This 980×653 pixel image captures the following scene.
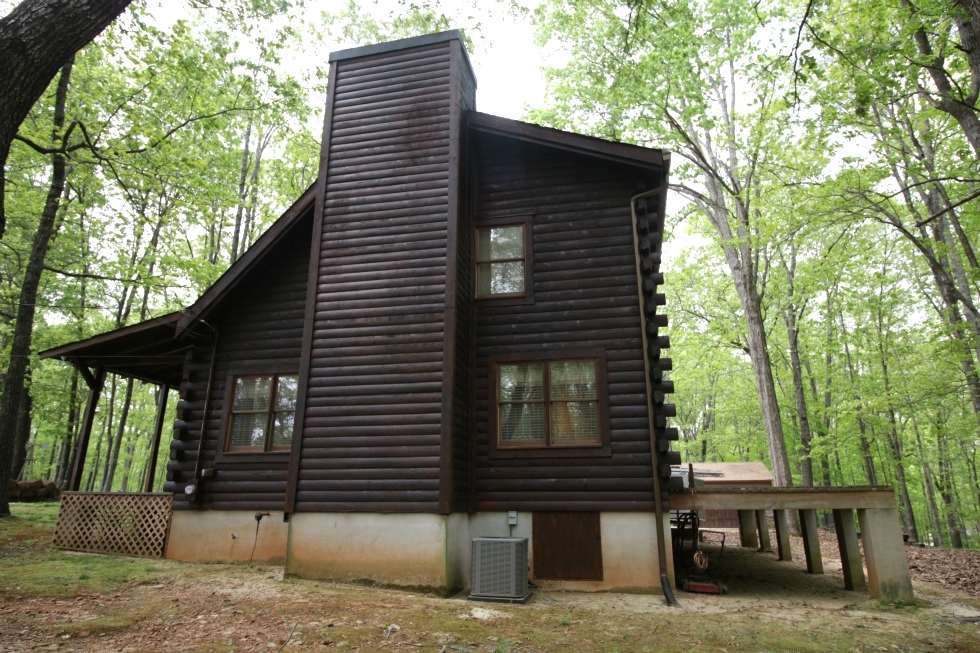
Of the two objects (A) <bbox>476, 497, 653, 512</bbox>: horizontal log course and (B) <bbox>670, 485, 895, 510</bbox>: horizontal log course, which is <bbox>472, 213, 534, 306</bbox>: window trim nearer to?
(A) <bbox>476, 497, 653, 512</bbox>: horizontal log course

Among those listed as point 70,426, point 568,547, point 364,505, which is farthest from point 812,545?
point 70,426

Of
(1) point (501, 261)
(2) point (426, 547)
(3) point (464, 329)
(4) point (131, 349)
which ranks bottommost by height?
(2) point (426, 547)

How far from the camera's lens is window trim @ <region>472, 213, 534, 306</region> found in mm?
10031

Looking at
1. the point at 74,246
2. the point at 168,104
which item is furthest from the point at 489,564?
the point at 74,246

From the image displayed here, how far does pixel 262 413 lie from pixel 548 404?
18.0 ft

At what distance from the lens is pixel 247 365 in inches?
439

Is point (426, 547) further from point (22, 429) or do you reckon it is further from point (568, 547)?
point (22, 429)

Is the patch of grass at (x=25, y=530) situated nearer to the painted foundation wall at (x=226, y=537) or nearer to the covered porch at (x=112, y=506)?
the covered porch at (x=112, y=506)

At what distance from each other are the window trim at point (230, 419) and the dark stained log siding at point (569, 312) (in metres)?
3.79

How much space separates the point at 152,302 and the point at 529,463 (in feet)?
79.2

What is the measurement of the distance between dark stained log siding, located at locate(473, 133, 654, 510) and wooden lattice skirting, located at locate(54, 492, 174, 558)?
20.4 feet

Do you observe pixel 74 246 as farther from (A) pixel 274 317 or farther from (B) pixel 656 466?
(B) pixel 656 466

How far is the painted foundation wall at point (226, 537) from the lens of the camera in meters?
10.1

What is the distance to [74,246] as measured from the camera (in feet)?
70.5
